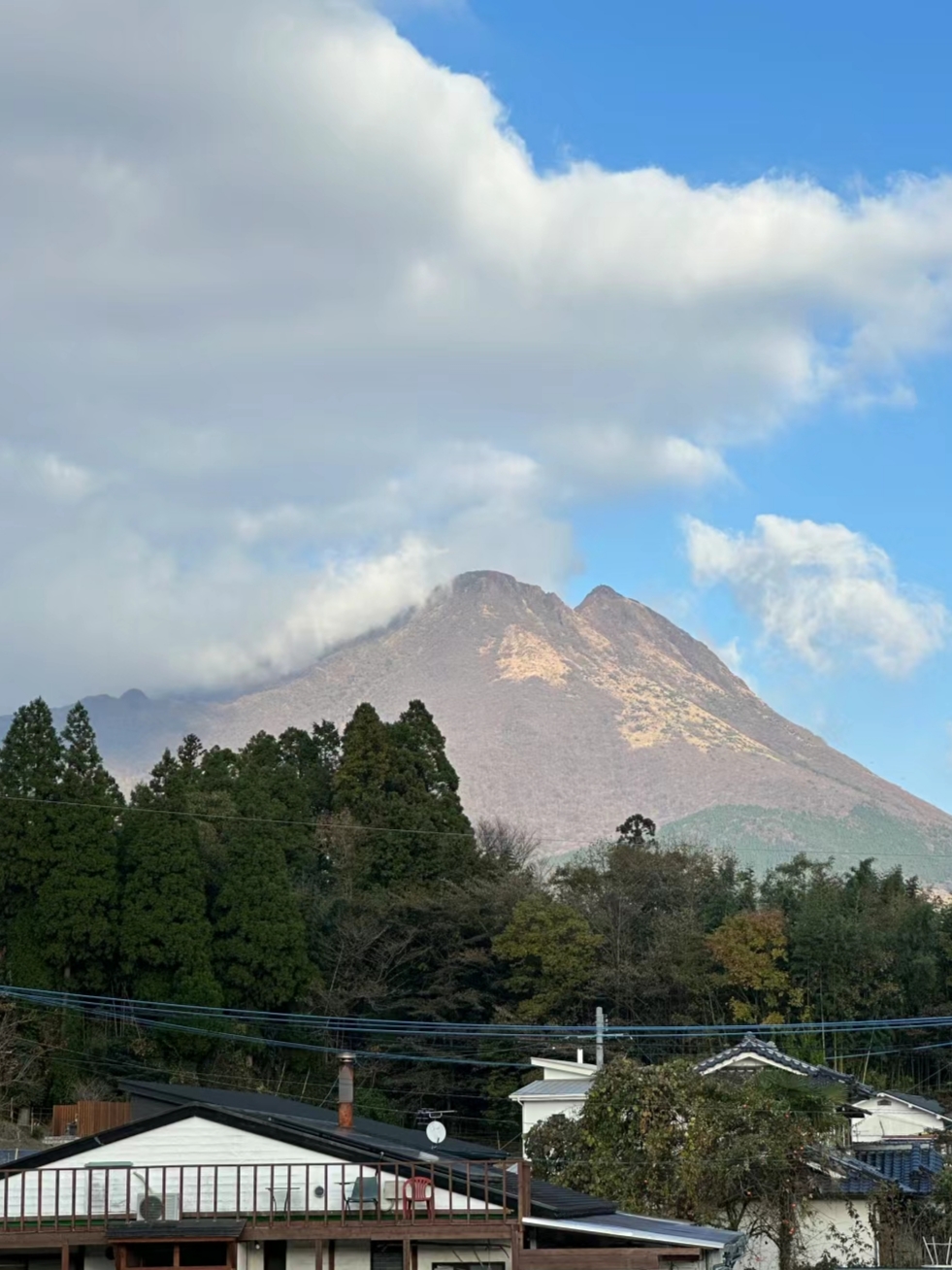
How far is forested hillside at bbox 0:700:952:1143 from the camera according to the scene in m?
52.0

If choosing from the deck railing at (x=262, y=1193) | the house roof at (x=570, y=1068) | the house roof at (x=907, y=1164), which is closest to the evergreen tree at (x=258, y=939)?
the house roof at (x=570, y=1068)

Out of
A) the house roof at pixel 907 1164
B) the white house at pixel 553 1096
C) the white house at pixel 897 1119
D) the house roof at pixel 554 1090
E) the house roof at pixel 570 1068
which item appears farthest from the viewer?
the house roof at pixel 570 1068

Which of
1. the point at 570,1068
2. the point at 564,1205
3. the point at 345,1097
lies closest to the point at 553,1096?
the point at 570,1068

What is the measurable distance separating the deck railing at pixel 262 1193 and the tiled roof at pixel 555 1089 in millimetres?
19248

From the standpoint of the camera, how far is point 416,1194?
22078mm

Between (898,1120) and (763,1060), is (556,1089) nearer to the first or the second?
(763,1060)

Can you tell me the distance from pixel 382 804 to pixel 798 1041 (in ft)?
59.3

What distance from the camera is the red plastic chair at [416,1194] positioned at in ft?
71.8

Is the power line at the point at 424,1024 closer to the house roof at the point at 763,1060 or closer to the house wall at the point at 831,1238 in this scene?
the house roof at the point at 763,1060

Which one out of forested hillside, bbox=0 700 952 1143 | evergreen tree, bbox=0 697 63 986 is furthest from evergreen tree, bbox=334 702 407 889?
evergreen tree, bbox=0 697 63 986

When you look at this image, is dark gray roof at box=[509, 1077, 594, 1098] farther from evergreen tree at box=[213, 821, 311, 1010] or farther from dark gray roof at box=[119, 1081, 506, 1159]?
evergreen tree at box=[213, 821, 311, 1010]

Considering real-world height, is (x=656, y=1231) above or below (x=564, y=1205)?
below

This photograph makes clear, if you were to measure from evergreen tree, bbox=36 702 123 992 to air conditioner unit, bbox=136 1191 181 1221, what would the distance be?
30.5 m

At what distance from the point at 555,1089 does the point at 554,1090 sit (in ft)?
0.32
